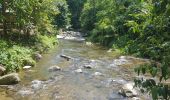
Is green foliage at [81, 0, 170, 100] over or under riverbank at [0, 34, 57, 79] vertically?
over

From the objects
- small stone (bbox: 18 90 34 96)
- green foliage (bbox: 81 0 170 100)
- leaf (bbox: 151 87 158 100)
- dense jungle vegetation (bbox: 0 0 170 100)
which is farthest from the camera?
small stone (bbox: 18 90 34 96)

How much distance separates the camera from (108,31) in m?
35.2

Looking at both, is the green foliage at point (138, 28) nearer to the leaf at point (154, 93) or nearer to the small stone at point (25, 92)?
the leaf at point (154, 93)

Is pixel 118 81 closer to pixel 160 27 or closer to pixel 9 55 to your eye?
pixel 9 55

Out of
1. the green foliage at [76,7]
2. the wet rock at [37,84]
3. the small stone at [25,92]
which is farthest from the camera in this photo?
the green foliage at [76,7]

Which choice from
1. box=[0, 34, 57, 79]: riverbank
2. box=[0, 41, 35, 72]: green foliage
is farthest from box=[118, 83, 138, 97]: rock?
box=[0, 41, 35, 72]: green foliage

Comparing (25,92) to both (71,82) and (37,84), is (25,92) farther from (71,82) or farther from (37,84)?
(71,82)

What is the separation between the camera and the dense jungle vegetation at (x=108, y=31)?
139 inches

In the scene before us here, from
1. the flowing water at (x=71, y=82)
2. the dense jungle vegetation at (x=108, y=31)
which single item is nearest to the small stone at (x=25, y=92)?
the flowing water at (x=71, y=82)

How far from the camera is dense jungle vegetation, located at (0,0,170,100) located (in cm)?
354

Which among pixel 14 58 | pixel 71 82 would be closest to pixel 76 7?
pixel 14 58

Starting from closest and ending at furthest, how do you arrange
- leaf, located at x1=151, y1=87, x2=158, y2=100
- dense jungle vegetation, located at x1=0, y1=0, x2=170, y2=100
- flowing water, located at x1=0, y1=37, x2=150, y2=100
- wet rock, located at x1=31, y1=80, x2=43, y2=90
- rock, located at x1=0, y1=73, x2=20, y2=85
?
leaf, located at x1=151, y1=87, x2=158, y2=100 → dense jungle vegetation, located at x1=0, y1=0, x2=170, y2=100 → flowing water, located at x1=0, y1=37, x2=150, y2=100 → wet rock, located at x1=31, y1=80, x2=43, y2=90 → rock, located at x1=0, y1=73, x2=20, y2=85

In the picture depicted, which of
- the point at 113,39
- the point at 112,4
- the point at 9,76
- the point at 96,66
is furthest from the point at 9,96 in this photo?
the point at 112,4

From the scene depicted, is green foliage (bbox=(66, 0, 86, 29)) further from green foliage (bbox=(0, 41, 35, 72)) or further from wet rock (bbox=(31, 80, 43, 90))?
wet rock (bbox=(31, 80, 43, 90))
